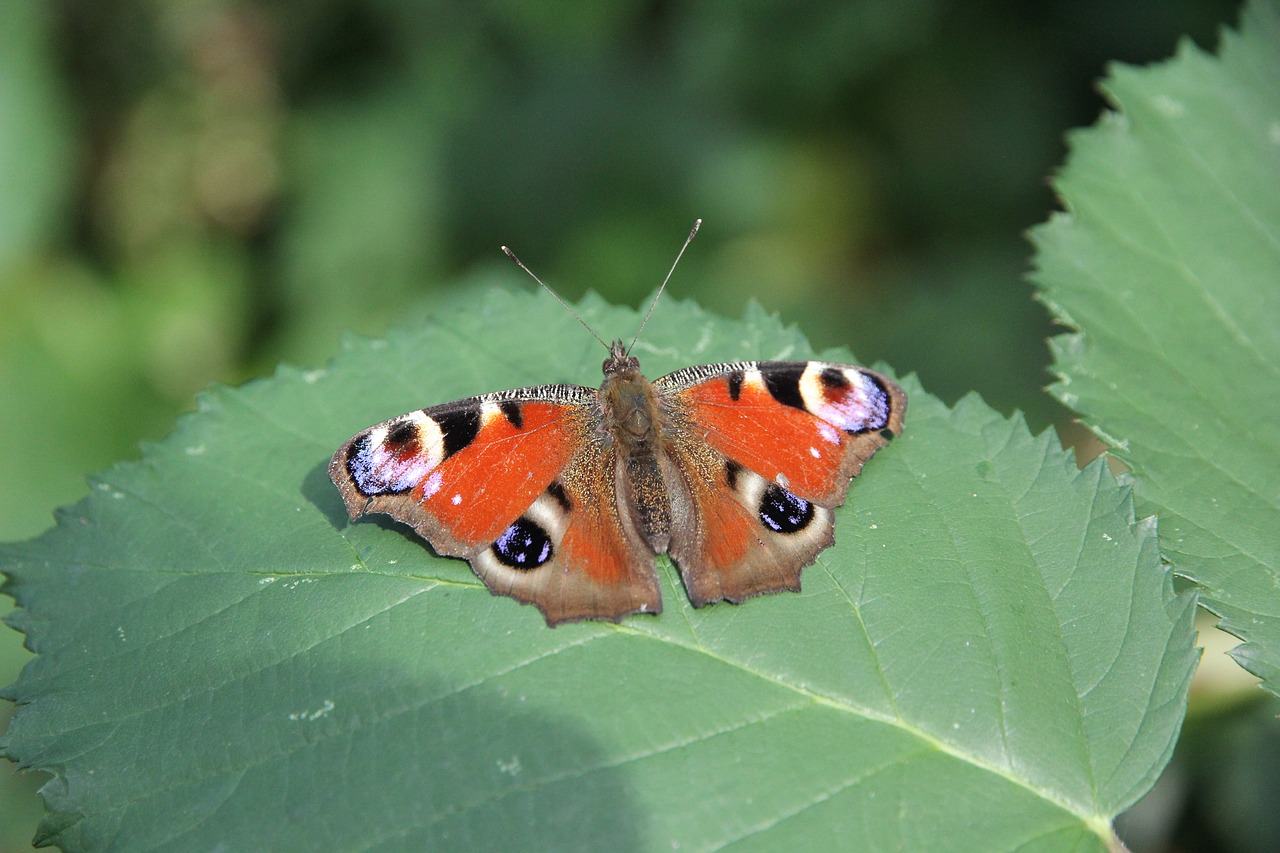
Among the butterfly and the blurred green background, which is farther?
the blurred green background

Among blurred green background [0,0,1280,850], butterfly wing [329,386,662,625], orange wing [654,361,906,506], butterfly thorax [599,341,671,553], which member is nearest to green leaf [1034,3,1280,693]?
orange wing [654,361,906,506]

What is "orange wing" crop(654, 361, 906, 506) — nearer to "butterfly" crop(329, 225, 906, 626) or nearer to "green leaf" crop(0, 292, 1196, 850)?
"butterfly" crop(329, 225, 906, 626)

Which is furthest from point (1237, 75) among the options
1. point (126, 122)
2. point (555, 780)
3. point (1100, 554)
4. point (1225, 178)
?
point (126, 122)

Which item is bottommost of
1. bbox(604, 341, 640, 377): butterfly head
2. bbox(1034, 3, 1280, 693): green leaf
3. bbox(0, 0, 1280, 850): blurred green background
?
→ bbox(0, 0, 1280, 850): blurred green background

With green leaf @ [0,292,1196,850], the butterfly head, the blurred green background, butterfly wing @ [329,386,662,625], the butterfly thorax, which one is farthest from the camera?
the blurred green background

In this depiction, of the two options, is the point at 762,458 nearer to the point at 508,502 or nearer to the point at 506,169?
the point at 508,502

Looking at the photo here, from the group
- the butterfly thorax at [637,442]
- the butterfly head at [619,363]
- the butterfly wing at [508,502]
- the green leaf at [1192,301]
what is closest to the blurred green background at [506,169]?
the green leaf at [1192,301]

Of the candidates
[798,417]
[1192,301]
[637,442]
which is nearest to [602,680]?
[637,442]

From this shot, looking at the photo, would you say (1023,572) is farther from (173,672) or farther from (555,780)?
(173,672)
